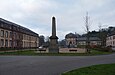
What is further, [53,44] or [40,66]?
[53,44]

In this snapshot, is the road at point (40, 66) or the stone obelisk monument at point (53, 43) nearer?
the road at point (40, 66)

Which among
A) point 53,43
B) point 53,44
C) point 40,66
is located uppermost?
point 53,43

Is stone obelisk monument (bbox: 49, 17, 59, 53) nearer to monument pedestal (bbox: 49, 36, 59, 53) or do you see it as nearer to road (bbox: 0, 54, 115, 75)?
monument pedestal (bbox: 49, 36, 59, 53)

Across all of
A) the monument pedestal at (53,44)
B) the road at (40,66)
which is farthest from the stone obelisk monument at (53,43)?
the road at (40,66)

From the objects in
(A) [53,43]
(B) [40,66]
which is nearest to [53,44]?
(A) [53,43]

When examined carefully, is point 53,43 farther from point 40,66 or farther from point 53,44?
point 40,66

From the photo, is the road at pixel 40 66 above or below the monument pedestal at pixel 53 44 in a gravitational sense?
below

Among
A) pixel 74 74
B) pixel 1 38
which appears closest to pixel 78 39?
pixel 1 38

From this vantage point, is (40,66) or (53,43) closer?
(40,66)

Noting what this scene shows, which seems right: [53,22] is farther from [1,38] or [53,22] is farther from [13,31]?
[13,31]

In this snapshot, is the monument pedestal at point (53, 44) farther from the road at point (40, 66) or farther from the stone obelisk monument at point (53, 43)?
the road at point (40, 66)

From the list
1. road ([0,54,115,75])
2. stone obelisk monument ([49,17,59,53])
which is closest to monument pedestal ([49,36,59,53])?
stone obelisk monument ([49,17,59,53])

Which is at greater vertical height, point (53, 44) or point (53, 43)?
point (53, 43)

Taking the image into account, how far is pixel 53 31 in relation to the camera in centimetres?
3556
